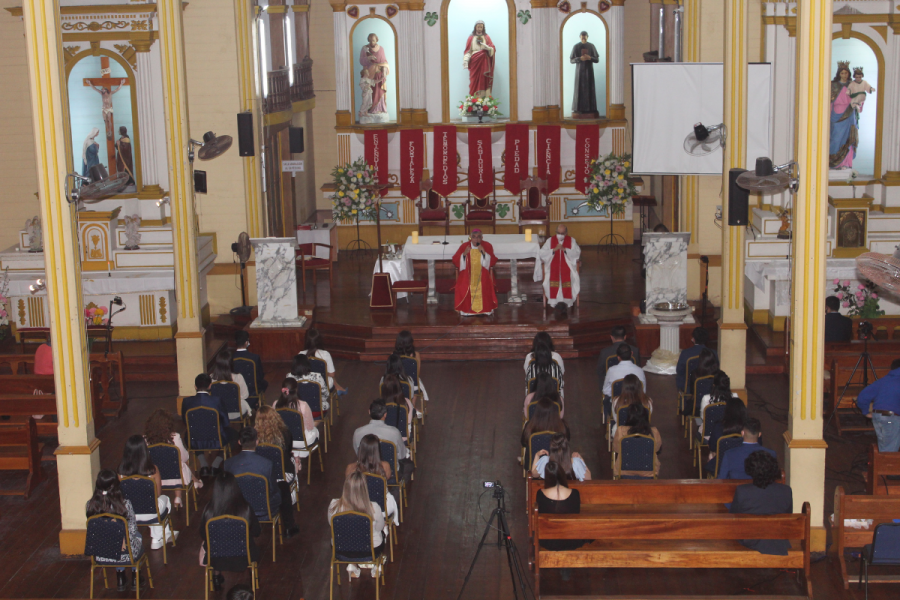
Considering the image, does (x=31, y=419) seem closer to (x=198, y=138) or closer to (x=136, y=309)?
(x=136, y=309)

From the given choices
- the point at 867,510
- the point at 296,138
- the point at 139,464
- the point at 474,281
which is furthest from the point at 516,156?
the point at 867,510

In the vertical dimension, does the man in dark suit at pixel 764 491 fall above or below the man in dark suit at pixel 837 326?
below

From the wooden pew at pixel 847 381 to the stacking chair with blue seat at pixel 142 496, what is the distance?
682 cm

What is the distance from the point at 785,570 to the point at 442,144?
43.7 ft

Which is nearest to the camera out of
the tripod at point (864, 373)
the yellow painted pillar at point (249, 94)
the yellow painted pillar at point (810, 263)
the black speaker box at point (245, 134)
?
the yellow painted pillar at point (810, 263)

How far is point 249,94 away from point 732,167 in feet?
25.5

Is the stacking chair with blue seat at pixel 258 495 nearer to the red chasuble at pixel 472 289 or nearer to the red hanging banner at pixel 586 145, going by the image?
the red chasuble at pixel 472 289

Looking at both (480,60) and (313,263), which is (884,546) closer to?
(313,263)

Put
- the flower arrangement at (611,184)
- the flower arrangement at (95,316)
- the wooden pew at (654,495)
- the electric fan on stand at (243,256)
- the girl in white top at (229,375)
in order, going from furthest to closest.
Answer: the flower arrangement at (611,184)
the electric fan on stand at (243,256)
the flower arrangement at (95,316)
the girl in white top at (229,375)
the wooden pew at (654,495)

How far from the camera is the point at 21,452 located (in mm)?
9812

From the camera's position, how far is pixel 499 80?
2050cm

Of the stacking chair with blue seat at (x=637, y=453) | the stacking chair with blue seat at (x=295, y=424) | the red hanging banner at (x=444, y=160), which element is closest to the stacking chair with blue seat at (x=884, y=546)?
the stacking chair with blue seat at (x=637, y=453)

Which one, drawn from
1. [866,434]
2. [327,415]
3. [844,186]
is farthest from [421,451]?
[844,186]

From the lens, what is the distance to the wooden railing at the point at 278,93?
54.7ft
